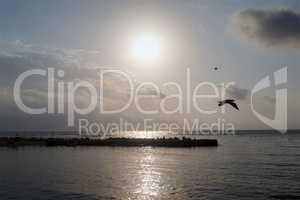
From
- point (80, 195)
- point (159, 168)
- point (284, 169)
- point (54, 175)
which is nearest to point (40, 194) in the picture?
point (80, 195)

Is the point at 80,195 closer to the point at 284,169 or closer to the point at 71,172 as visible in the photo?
the point at 71,172

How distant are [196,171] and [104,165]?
14183 mm

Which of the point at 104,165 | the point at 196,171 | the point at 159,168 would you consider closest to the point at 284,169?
the point at 196,171

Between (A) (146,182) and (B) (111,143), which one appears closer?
(A) (146,182)

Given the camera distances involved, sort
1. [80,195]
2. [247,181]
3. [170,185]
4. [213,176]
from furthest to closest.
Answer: [213,176]
[247,181]
[170,185]
[80,195]

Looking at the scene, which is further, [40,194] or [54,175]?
[54,175]

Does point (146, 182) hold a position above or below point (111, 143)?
above

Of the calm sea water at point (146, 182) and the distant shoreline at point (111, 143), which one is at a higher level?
the calm sea water at point (146, 182)

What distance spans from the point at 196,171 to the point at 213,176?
5034mm

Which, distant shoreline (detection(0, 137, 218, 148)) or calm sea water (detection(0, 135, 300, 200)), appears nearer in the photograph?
calm sea water (detection(0, 135, 300, 200))

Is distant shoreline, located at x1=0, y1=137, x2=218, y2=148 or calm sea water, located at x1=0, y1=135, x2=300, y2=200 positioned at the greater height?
calm sea water, located at x1=0, y1=135, x2=300, y2=200

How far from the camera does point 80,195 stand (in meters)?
31.4

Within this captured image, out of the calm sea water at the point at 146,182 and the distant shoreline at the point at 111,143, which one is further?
the distant shoreline at the point at 111,143

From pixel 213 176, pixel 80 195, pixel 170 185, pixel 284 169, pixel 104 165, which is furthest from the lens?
pixel 104 165
